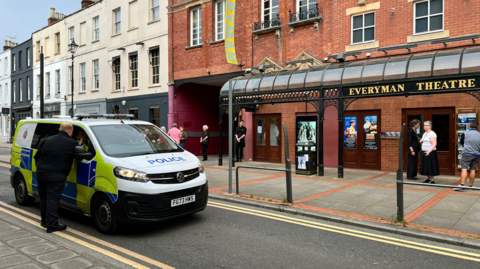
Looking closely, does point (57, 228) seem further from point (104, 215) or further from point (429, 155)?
point (429, 155)

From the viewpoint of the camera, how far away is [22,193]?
7121 mm

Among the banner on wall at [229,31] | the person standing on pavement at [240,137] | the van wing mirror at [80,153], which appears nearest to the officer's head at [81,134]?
the van wing mirror at [80,153]

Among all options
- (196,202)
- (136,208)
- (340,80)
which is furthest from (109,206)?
(340,80)

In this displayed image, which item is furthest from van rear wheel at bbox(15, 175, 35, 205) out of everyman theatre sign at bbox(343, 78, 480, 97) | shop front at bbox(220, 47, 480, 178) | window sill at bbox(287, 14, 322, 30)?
window sill at bbox(287, 14, 322, 30)

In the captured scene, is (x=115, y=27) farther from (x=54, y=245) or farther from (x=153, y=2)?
(x=54, y=245)

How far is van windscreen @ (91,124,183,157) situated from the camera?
18.4 ft

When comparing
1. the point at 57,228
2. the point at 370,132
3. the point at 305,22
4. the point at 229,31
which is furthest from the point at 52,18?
the point at 57,228

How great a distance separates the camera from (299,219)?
6.37m

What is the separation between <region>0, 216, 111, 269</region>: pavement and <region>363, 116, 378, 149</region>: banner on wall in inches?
437

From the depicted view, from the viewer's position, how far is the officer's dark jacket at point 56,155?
17.1 feet

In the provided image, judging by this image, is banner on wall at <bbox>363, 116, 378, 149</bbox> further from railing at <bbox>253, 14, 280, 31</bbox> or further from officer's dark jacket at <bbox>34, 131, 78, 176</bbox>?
officer's dark jacket at <bbox>34, 131, 78, 176</bbox>

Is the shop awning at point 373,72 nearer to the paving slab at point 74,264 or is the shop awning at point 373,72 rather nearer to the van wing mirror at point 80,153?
the van wing mirror at point 80,153

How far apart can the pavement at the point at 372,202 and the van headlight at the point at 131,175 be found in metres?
3.06

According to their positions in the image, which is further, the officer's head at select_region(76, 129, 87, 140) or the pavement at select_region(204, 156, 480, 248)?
the officer's head at select_region(76, 129, 87, 140)
